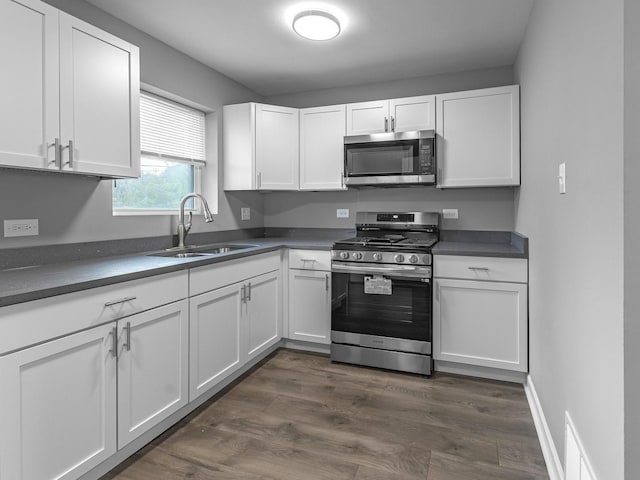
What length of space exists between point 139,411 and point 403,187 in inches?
105

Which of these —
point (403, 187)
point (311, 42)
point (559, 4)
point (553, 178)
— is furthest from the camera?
point (403, 187)

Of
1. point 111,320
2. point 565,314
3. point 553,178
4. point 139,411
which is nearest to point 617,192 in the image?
point 565,314

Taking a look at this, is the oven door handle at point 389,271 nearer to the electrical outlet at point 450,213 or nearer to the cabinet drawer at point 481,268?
the cabinet drawer at point 481,268

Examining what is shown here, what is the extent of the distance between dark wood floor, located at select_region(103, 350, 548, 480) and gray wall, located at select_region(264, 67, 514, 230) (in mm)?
1384

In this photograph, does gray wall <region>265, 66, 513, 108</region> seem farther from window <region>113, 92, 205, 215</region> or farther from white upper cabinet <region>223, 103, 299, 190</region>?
window <region>113, 92, 205, 215</region>

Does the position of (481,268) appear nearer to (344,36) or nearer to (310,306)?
(310,306)

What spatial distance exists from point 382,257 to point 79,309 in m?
1.95

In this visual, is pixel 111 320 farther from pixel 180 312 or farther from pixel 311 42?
pixel 311 42

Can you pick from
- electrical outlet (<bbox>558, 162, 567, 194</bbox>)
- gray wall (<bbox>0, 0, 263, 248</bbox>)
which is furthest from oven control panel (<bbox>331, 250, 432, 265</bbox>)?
electrical outlet (<bbox>558, 162, 567, 194</bbox>)

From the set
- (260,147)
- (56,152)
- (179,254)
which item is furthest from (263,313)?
(56,152)

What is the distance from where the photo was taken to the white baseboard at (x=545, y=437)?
164 centimetres

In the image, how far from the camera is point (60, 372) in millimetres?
1476

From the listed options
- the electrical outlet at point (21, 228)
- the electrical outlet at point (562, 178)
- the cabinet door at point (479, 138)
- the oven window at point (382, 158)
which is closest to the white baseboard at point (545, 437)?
the electrical outlet at point (562, 178)

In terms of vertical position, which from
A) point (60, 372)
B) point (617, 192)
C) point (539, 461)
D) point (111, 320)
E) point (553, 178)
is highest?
point (553, 178)
